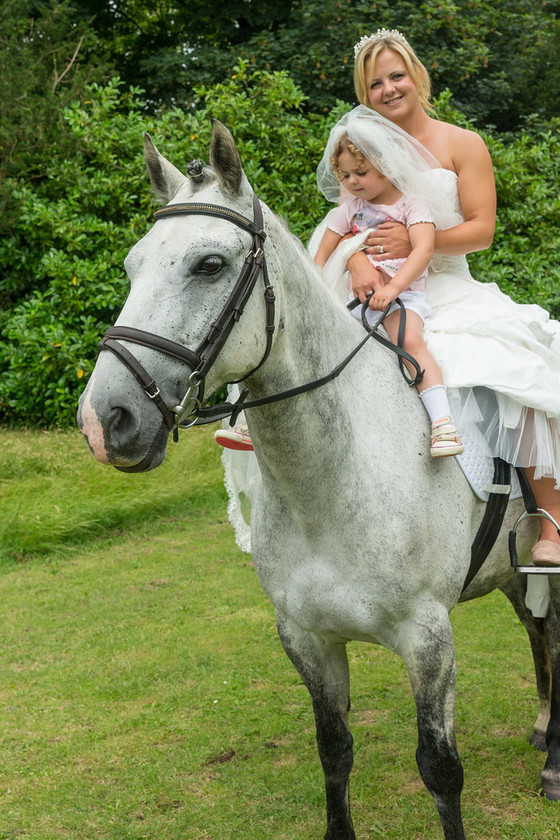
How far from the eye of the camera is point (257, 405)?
2326 mm

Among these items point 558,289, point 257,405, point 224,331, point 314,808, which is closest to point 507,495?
point 257,405

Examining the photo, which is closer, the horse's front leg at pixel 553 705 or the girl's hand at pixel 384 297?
the girl's hand at pixel 384 297

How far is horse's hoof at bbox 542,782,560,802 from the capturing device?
346 cm

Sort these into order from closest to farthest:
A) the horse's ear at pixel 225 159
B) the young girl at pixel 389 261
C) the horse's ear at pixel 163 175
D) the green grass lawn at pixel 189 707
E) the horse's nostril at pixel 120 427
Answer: the horse's nostril at pixel 120 427
the horse's ear at pixel 225 159
the horse's ear at pixel 163 175
the young girl at pixel 389 261
the green grass lawn at pixel 189 707

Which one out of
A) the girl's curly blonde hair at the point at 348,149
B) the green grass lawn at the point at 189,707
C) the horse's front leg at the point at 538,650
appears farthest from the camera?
the horse's front leg at the point at 538,650

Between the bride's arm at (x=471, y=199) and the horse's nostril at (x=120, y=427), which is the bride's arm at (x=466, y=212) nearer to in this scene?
the bride's arm at (x=471, y=199)

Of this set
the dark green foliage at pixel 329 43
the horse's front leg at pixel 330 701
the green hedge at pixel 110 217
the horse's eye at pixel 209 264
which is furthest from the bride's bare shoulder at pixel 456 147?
the dark green foliage at pixel 329 43

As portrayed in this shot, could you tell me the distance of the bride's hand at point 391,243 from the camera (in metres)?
2.92

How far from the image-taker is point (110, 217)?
10.2 metres

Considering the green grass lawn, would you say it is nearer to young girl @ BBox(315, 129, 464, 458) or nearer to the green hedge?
young girl @ BBox(315, 129, 464, 458)

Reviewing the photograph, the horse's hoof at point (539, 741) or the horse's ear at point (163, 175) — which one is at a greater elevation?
the horse's ear at point (163, 175)

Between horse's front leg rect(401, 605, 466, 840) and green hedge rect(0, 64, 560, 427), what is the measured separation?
7.04m

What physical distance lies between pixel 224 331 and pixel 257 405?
334 mm

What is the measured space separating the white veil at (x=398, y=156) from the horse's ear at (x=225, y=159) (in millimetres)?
865
